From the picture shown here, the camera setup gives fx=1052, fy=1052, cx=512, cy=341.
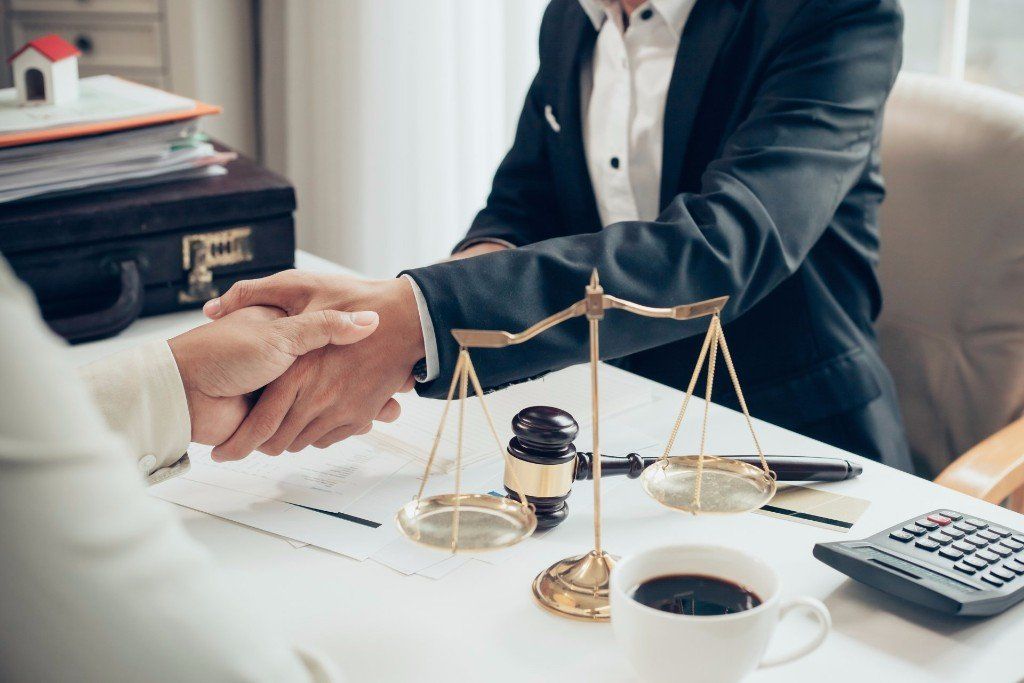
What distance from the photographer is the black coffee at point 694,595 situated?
2.11 feet

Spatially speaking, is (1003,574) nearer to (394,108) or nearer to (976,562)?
(976,562)

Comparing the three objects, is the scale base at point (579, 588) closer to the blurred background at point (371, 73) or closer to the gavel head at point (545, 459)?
the gavel head at point (545, 459)

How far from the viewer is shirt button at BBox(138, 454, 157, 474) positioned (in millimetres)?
887

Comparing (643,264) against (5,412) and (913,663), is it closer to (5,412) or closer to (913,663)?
(913,663)

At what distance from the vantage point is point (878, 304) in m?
1.39

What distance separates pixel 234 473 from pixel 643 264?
433 mm

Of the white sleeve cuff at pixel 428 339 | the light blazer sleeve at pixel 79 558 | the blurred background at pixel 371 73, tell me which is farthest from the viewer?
the blurred background at pixel 371 73

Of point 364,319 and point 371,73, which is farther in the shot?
point 371,73

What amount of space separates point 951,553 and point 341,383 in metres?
0.53

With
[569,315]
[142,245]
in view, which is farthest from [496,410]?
[142,245]

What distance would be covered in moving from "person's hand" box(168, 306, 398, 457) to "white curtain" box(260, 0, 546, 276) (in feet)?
4.91

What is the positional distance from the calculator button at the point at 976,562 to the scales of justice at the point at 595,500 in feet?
0.48

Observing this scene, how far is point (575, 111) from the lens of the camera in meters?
1.47

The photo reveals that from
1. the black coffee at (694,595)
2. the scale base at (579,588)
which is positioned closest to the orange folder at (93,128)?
the scale base at (579,588)
